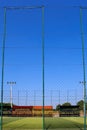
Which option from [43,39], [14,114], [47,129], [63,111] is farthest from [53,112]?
[43,39]

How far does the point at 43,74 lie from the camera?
17.5 metres

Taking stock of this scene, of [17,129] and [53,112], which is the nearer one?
[17,129]

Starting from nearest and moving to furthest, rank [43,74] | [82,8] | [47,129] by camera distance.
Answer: [43,74] → [82,8] → [47,129]

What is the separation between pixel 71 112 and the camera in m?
52.4

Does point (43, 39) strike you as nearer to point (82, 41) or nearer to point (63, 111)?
point (82, 41)

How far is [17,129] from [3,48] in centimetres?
531

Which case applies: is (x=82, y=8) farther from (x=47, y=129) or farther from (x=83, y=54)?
(x=47, y=129)

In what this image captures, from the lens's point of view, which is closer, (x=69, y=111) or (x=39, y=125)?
(x=39, y=125)

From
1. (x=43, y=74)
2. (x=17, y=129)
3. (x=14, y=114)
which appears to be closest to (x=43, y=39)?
(x=43, y=74)

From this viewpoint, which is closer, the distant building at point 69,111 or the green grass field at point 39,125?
the green grass field at point 39,125

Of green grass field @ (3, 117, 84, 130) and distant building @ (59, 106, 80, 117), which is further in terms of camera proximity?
distant building @ (59, 106, 80, 117)

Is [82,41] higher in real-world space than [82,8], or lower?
lower

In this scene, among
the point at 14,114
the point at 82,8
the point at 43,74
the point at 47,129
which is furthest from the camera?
the point at 14,114

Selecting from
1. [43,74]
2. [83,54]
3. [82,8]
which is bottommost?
[43,74]
